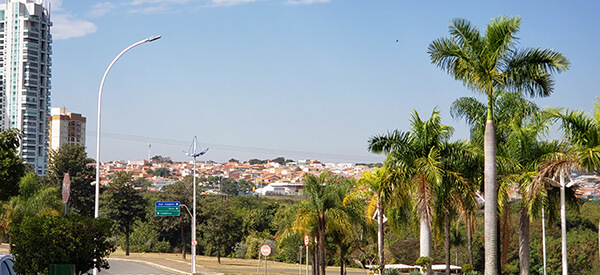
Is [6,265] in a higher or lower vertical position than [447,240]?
lower

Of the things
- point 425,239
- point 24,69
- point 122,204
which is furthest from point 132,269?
point 24,69

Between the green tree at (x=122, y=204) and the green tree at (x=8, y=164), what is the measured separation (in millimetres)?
35888

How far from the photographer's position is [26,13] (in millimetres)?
158375

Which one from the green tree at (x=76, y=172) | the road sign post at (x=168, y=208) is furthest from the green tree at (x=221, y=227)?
the green tree at (x=76, y=172)

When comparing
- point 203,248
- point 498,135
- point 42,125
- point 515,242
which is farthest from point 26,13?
point 498,135

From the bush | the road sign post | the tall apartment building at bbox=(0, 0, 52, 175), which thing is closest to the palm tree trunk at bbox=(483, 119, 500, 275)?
the road sign post

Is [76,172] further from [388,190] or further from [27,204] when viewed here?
[388,190]

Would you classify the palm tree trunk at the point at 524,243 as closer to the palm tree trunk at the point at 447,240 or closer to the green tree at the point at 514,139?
the green tree at the point at 514,139

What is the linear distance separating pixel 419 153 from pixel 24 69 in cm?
14988

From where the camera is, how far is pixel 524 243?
24.8 m

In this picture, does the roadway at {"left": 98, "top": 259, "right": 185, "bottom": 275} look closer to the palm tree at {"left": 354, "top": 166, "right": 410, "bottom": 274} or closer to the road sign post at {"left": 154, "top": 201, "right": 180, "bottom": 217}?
the road sign post at {"left": 154, "top": 201, "right": 180, "bottom": 217}

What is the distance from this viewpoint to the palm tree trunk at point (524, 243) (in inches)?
956

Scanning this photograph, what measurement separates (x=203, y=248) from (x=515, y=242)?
36164 mm

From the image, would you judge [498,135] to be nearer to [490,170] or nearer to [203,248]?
[490,170]
